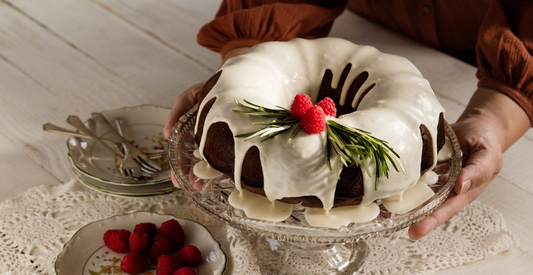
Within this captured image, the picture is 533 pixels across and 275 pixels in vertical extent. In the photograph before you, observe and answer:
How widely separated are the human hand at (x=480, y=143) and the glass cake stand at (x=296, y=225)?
0.07 m

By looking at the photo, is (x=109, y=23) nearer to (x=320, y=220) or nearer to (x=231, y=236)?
(x=231, y=236)

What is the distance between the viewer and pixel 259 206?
0.94 m

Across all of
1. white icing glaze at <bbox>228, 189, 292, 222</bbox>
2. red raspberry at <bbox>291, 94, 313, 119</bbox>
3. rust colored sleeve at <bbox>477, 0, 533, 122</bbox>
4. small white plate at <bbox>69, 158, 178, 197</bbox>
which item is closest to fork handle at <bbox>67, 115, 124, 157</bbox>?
small white plate at <bbox>69, 158, 178, 197</bbox>

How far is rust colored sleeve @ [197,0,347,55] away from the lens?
1.48 metres

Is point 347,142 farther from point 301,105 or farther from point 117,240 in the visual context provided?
point 117,240

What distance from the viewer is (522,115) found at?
51.4 inches

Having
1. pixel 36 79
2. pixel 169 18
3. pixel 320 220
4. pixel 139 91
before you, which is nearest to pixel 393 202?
pixel 320 220

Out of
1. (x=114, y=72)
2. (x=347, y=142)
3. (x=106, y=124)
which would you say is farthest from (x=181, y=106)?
(x=114, y=72)

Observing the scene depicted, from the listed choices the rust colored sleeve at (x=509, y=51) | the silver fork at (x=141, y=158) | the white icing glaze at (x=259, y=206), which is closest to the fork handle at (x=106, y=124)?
the silver fork at (x=141, y=158)

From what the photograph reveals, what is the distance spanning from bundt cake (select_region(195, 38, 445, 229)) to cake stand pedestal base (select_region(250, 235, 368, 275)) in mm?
231

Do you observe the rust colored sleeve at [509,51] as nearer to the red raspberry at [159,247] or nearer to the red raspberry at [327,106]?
the red raspberry at [327,106]

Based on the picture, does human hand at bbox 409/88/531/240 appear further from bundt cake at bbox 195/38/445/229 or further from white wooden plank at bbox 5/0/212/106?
white wooden plank at bbox 5/0/212/106

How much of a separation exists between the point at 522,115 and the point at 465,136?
22cm

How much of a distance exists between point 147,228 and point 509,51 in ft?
3.11
